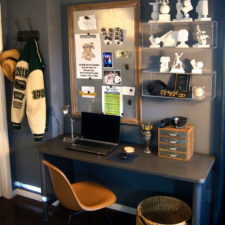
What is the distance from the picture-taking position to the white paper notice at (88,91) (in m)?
3.11

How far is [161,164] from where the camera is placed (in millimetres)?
2502

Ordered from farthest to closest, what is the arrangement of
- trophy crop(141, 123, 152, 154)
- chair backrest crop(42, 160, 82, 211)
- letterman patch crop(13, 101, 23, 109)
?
letterman patch crop(13, 101, 23, 109)
trophy crop(141, 123, 152, 154)
chair backrest crop(42, 160, 82, 211)

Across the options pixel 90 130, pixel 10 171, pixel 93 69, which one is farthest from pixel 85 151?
pixel 10 171

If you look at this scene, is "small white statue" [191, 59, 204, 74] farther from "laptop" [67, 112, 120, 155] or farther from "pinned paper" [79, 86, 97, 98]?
"pinned paper" [79, 86, 97, 98]

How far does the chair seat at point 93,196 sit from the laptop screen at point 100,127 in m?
0.43

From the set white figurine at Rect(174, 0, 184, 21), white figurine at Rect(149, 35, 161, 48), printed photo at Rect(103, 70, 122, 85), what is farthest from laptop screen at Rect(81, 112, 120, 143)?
white figurine at Rect(174, 0, 184, 21)

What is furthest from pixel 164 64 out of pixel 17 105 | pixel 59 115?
pixel 17 105

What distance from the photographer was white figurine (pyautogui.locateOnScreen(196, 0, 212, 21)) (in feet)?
7.80

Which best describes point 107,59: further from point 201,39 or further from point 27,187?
point 27,187

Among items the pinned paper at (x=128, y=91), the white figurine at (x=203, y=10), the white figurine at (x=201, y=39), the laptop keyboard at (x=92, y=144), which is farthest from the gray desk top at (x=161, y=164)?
the white figurine at (x=203, y=10)

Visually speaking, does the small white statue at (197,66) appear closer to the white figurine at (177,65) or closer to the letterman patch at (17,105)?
the white figurine at (177,65)

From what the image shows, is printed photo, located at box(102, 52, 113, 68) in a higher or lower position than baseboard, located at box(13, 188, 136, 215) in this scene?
higher

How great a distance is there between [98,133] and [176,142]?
29.6 inches

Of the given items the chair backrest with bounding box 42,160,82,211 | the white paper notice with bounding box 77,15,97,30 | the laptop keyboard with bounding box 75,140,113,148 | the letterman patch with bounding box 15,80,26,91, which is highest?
the white paper notice with bounding box 77,15,97,30
